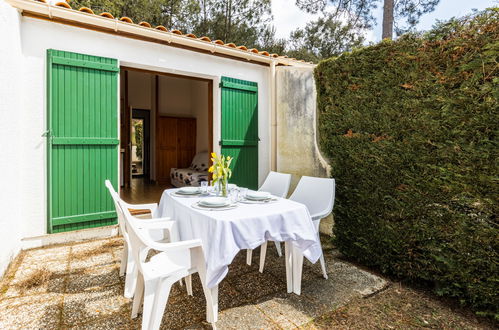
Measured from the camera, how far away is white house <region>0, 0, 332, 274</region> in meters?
3.14

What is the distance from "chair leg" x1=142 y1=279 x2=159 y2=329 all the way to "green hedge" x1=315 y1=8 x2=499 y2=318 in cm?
212

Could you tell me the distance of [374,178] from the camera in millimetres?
2836

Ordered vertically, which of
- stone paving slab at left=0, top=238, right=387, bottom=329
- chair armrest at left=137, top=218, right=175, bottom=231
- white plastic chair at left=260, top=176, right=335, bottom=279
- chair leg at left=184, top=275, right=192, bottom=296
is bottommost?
stone paving slab at left=0, top=238, right=387, bottom=329

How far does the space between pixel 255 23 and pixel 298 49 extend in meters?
1.62

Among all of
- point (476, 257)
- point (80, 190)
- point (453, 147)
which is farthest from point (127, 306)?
point (453, 147)

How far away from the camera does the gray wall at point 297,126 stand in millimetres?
4332

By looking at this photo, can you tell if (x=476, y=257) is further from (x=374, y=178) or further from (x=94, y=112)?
(x=94, y=112)

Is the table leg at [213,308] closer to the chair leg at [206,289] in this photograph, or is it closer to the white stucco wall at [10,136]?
the chair leg at [206,289]

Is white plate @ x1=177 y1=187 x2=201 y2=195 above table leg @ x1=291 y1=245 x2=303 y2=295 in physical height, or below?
above

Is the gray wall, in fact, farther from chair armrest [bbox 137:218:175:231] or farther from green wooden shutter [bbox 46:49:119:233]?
green wooden shutter [bbox 46:49:119:233]

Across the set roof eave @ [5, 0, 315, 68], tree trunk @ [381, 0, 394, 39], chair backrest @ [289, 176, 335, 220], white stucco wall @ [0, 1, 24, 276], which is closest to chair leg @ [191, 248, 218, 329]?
chair backrest @ [289, 176, 335, 220]

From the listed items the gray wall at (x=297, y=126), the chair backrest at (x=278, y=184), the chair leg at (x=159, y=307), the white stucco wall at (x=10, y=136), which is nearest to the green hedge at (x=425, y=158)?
the chair backrest at (x=278, y=184)

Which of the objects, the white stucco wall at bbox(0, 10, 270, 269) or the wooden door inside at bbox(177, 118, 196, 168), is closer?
the white stucco wall at bbox(0, 10, 270, 269)

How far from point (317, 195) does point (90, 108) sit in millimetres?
2963
